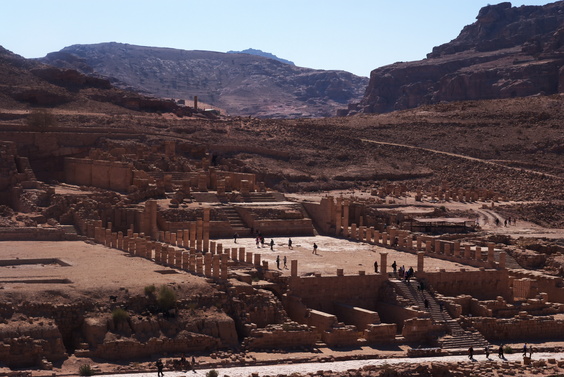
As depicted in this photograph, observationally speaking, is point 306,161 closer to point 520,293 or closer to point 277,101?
point 520,293

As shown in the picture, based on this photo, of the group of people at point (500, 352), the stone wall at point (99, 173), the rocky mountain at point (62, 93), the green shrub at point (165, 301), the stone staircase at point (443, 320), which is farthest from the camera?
the rocky mountain at point (62, 93)

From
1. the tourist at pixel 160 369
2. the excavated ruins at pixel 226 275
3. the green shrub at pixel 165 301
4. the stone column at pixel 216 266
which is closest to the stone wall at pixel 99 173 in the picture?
the excavated ruins at pixel 226 275

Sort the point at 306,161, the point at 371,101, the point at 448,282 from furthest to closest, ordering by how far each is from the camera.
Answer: the point at 371,101 < the point at 306,161 < the point at 448,282

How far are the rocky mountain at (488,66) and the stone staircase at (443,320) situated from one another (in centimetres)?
8627

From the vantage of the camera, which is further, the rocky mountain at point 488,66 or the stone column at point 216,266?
the rocky mountain at point 488,66

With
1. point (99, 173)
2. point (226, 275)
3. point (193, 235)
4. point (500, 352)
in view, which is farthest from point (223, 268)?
point (99, 173)

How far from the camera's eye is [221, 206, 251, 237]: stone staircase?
50.5m

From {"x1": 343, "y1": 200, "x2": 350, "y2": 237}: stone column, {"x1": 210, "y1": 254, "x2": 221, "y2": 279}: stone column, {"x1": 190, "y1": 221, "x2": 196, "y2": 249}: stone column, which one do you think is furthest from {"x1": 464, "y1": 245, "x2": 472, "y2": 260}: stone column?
{"x1": 210, "y1": 254, "x2": 221, "y2": 279}: stone column

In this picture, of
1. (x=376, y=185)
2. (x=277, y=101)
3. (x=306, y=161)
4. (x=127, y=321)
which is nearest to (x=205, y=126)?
(x=306, y=161)

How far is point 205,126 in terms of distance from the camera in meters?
85.2

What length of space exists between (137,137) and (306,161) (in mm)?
13093

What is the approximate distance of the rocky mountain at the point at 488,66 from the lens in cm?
13075

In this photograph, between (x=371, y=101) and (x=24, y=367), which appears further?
(x=371, y=101)

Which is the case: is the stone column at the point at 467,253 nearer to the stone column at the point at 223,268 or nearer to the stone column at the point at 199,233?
the stone column at the point at 199,233
